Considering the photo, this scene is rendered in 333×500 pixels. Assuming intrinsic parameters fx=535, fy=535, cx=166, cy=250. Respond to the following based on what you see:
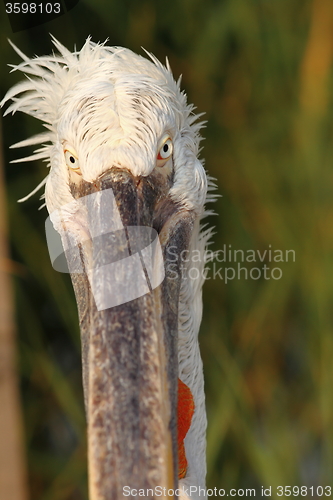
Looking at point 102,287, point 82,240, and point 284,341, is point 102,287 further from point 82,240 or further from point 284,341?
point 284,341

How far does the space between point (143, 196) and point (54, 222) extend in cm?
24

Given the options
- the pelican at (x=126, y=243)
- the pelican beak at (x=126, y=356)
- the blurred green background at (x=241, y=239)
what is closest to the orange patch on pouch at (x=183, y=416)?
the pelican at (x=126, y=243)

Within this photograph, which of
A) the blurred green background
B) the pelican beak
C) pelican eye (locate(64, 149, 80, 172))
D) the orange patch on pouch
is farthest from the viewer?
Answer: the blurred green background

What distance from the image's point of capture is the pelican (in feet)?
2.70

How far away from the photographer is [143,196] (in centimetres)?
93

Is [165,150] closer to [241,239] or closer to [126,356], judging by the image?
[126,356]

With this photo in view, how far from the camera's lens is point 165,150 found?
1.01 metres

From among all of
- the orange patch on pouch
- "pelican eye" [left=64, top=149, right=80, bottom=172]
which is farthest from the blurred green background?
"pelican eye" [left=64, top=149, right=80, bottom=172]

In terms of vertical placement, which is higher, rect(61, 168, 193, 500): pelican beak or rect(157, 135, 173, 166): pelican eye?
rect(157, 135, 173, 166): pelican eye

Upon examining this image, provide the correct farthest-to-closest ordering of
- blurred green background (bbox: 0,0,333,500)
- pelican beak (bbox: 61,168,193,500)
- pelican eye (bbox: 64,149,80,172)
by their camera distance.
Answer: blurred green background (bbox: 0,0,333,500) → pelican eye (bbox: 64,149,80,172) → pelican beak (bbox: 61,168,193,500)

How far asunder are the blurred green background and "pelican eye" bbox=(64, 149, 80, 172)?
1.10 metres

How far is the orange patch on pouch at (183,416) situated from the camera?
3.56 feet

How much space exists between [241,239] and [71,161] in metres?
1.41

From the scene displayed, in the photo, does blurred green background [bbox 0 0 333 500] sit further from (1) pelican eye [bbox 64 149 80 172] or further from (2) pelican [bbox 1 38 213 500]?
(1) pelican eye [bbox 64 149 80 172]
